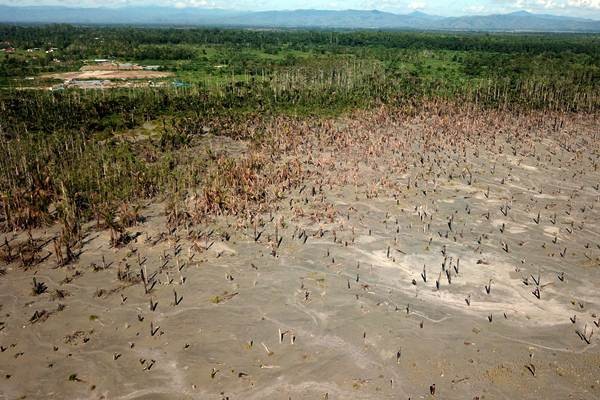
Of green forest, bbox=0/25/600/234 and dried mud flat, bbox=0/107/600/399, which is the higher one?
green forest, bbox=0/25/600/234

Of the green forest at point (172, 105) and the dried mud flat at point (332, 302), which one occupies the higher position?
the green forest at point (172, 105)

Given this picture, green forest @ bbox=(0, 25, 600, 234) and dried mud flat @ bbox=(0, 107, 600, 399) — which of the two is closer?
dried mud flat @ bbox=(0, 107, 600, 399)

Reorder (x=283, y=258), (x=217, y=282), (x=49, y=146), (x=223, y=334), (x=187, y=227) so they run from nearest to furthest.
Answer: (x=223, y=334) < (x=217, y=282) < (x=283, y=258) < (x=187, y=227) < (x=49, y=146)

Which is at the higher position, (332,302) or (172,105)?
(172,105)

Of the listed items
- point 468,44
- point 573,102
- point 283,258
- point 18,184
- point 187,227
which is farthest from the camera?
point 468,44

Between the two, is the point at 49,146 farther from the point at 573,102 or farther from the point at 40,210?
the point at 573,102

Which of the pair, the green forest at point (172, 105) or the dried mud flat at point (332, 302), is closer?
the dried mud flat at point (332, 302)

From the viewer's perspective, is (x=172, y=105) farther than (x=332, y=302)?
Yes

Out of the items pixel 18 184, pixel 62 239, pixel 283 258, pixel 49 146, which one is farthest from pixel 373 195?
pixel 49 146
